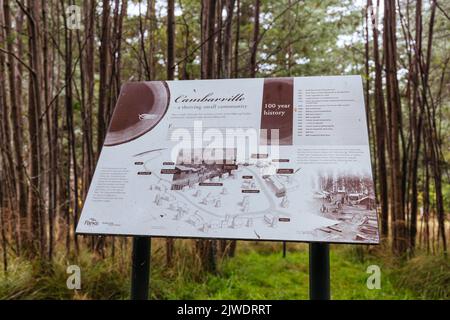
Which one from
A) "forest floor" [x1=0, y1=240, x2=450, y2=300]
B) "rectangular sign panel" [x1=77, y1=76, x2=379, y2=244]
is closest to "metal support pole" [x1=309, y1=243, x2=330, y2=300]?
"rectangular sign panel" [x1=77, y1=76, x2=379, y2=244]

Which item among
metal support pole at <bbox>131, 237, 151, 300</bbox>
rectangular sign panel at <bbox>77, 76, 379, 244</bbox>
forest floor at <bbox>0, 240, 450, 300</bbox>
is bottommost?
forest floor at <bbox>0, 240, 450, 300</bbox>

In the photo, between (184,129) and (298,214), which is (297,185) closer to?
(298,214)

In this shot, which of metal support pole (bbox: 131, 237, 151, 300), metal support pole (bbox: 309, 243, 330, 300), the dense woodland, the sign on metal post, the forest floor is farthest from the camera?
the dense woodland

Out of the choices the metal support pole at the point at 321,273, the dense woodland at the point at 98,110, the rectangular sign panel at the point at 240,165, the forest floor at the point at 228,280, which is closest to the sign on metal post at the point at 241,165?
the rectangular sign panel at the point at 240,165

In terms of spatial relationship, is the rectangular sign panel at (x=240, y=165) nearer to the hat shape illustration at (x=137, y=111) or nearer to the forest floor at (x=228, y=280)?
the hat shape illustration at (x=137, y=111)

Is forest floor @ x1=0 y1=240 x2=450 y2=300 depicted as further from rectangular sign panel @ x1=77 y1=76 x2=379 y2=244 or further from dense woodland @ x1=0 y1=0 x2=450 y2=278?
rectangular sign panel @ x1=77 y1=76 x2=379 y2=244

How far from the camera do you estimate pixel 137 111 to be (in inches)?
69.6

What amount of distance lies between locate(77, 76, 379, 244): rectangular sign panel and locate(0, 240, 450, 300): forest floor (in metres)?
1.33

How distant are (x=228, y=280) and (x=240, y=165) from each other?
1.88 m

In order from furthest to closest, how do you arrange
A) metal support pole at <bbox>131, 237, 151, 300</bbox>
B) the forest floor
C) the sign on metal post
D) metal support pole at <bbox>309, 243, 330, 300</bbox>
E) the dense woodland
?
the dense woodland, the forest floor, metal support pole at <bbox>131, 237, 151, 300</bbox>, metal support pole at <bbox>309, 243, 330, 300</bbox>, the sign on metal post

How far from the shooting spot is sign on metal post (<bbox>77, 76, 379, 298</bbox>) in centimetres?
136

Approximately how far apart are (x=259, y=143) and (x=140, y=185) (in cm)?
53
